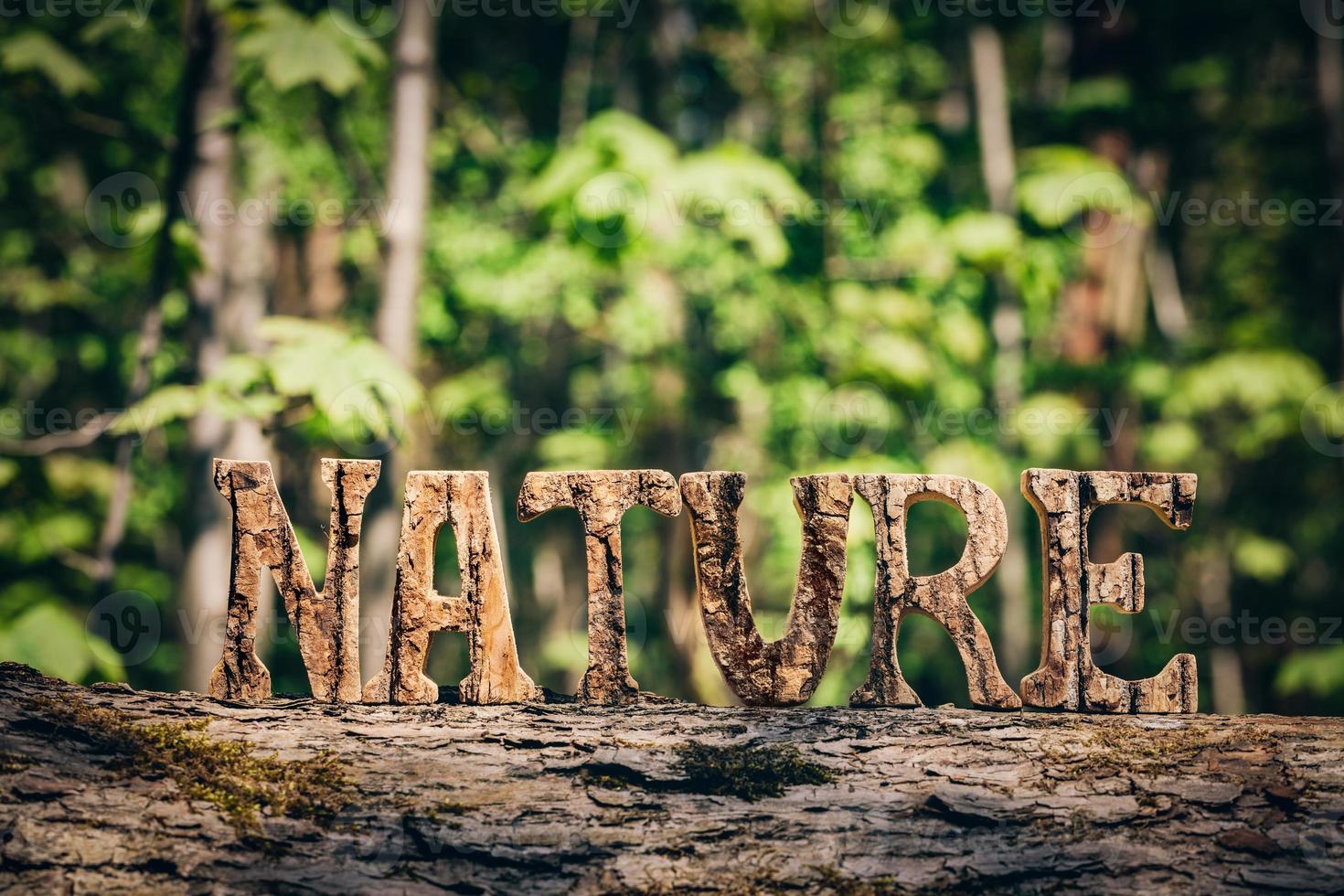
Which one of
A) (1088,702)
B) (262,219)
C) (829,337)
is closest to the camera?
(1088,702)

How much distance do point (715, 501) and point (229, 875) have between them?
5.48 feet

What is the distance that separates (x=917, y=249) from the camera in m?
7.84

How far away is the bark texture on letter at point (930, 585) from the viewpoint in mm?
3154

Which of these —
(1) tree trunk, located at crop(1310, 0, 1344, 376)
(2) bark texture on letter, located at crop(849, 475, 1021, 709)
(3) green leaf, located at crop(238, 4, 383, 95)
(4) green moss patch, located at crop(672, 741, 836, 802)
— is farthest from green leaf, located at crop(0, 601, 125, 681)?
(1) tree trunk, located at crop(1310, 0, 1344, 376)

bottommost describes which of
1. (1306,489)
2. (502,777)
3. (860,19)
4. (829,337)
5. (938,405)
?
(502,777)

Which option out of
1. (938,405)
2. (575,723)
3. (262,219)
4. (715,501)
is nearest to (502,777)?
(575,723)

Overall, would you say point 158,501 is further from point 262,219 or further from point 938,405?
point 938,405

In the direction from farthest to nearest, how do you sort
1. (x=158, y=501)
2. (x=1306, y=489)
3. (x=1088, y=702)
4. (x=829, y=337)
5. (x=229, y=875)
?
(x=1306, y=489) → (x=158, y=501) → (x=829, y=337) → (x=1088, y=702) → (x=229, y=875)

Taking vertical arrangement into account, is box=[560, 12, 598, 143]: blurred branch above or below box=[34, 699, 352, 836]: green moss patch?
above

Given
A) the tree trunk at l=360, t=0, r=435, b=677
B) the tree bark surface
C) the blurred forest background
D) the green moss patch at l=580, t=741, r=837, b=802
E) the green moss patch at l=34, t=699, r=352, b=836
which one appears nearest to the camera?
the tree bark surface

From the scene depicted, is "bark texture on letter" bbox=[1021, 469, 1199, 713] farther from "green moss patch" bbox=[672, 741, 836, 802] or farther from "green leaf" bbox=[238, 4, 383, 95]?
"green leaf" bbox=[238, 4, 383, 95]

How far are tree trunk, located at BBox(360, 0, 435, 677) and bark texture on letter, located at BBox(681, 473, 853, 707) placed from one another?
2.50 meters

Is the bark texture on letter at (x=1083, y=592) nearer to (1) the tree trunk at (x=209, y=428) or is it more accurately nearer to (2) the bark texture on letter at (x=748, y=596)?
(2) the bark texture on letter at (x=748, y=596)

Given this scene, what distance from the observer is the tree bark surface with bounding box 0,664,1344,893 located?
2398 millimetres
